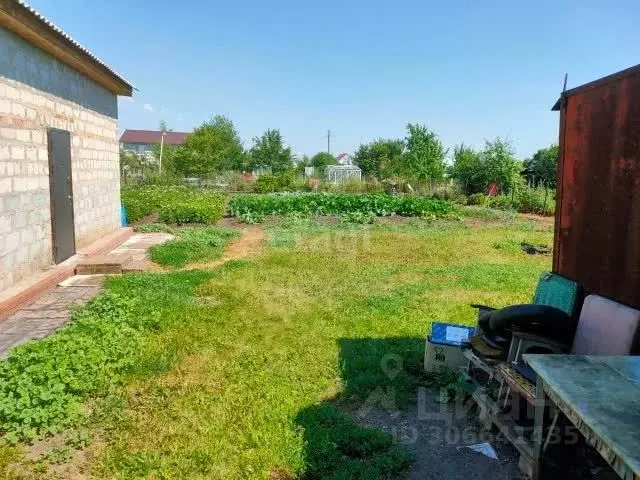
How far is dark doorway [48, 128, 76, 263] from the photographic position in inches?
297

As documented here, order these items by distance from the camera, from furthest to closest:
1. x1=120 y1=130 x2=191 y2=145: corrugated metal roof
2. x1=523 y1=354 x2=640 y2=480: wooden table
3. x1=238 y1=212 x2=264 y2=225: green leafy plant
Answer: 1. x1=120 y1=130 x2=191 y2=145: corrugated metal roof
2. x1=238 y1=212 x2=264 y2=225: green leafy plant
3. x1=523 y1=354 x2=640 y2=480: wooden table

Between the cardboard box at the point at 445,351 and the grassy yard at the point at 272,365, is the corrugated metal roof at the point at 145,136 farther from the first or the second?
the cardboard box at the point at 445,351

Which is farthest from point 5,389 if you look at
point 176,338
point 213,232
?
point 213,232

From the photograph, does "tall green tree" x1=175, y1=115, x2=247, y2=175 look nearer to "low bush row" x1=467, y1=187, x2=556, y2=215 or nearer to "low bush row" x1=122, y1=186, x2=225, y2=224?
"low bush row" x1=122, y1=186, x2=225, y2=224

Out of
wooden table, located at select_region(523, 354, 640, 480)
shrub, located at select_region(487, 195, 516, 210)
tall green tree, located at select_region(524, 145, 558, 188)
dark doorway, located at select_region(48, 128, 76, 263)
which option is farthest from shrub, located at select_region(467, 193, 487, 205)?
wooden table, located at select_region(523, 354, 640, 480)

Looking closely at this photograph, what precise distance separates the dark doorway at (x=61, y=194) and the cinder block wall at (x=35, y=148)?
0.13 meters

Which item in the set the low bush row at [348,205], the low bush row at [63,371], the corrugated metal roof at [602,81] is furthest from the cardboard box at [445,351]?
the low bush row at [348,205]

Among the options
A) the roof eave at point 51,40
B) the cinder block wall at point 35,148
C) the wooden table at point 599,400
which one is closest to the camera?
the wooden table at point 599,400

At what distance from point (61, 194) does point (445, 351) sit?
22.0 ft

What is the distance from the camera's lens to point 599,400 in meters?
2.19

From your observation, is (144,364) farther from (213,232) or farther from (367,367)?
(213,232)

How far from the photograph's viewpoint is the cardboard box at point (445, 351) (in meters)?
4.42

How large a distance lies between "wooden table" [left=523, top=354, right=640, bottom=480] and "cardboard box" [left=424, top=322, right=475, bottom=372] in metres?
1.53

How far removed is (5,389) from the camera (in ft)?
12.1
